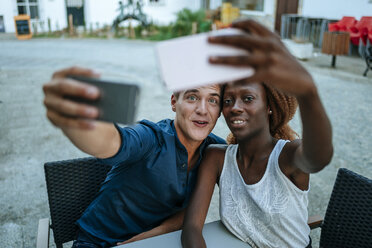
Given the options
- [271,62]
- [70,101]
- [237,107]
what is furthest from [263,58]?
[237,107]

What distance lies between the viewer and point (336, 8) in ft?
41.8

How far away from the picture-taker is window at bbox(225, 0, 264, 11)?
56.7 feet

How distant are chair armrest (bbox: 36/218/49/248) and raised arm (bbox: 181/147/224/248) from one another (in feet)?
2.27

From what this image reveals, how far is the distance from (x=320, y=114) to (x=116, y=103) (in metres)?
0.58

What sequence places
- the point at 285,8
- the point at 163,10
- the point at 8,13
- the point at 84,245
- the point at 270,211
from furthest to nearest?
the point at 163,10, the point at 8,13, the point at 285,8, the point at 84,245, the point at 270,211

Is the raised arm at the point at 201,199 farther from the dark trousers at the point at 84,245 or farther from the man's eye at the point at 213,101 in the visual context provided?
the dark trousers at the point at 84,245

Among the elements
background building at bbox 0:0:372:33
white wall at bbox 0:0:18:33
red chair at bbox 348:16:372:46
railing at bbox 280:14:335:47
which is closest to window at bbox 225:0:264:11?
background building at bbox 0:0:372:33

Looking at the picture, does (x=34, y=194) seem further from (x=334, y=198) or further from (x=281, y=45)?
(x=281, y=45)

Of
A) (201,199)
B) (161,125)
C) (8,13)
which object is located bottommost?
(201,199)

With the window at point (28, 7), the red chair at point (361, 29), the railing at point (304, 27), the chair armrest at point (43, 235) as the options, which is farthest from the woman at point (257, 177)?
the window at point (28, 7)

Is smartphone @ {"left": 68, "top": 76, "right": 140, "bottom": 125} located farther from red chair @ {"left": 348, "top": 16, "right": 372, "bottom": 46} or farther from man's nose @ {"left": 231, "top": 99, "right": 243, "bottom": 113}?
red chair @ {"left": 348, "top": 16, "right": 372, "bottom": 46}

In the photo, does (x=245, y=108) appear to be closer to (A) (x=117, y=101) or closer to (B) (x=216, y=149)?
(B) (x=216, y=149)

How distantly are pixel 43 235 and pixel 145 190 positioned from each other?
575mm

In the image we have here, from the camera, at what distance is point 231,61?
2.13 feet
